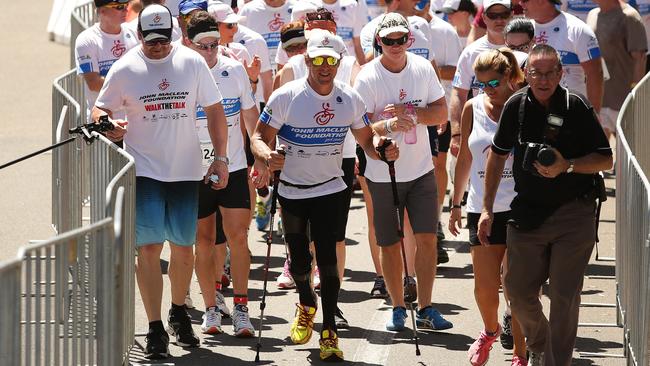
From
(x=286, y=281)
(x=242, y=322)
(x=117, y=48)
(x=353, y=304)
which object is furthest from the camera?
(x=117, y=48)

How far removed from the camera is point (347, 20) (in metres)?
15.8

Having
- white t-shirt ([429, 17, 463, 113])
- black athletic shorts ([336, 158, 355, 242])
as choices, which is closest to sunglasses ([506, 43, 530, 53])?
black athletic shorts ([336, 158, 355, 242])

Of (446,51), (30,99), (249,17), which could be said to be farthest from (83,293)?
(30,99)

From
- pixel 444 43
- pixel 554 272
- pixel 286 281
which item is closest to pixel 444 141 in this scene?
pixel 444 43

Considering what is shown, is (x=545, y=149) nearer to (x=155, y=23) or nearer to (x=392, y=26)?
(x=392, y=26)

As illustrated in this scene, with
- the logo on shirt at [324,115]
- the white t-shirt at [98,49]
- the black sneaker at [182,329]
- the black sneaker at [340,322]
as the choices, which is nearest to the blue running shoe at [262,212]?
the white t-shirt at [98,49]

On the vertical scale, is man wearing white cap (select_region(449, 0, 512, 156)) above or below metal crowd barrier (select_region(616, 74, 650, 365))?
above

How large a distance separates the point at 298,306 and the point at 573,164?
250cm

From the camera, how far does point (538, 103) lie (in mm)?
8656

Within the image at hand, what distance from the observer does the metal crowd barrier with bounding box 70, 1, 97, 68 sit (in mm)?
15156

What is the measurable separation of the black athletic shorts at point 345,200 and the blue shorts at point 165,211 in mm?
1015

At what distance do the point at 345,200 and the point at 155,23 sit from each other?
180cm

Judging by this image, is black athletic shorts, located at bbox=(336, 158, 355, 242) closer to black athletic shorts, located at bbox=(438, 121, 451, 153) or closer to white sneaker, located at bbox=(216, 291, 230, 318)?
white sneaker, located at bbox=(216, 291, 230, 318)

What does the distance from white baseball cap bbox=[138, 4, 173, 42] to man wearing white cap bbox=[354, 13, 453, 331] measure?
1.71 meters
